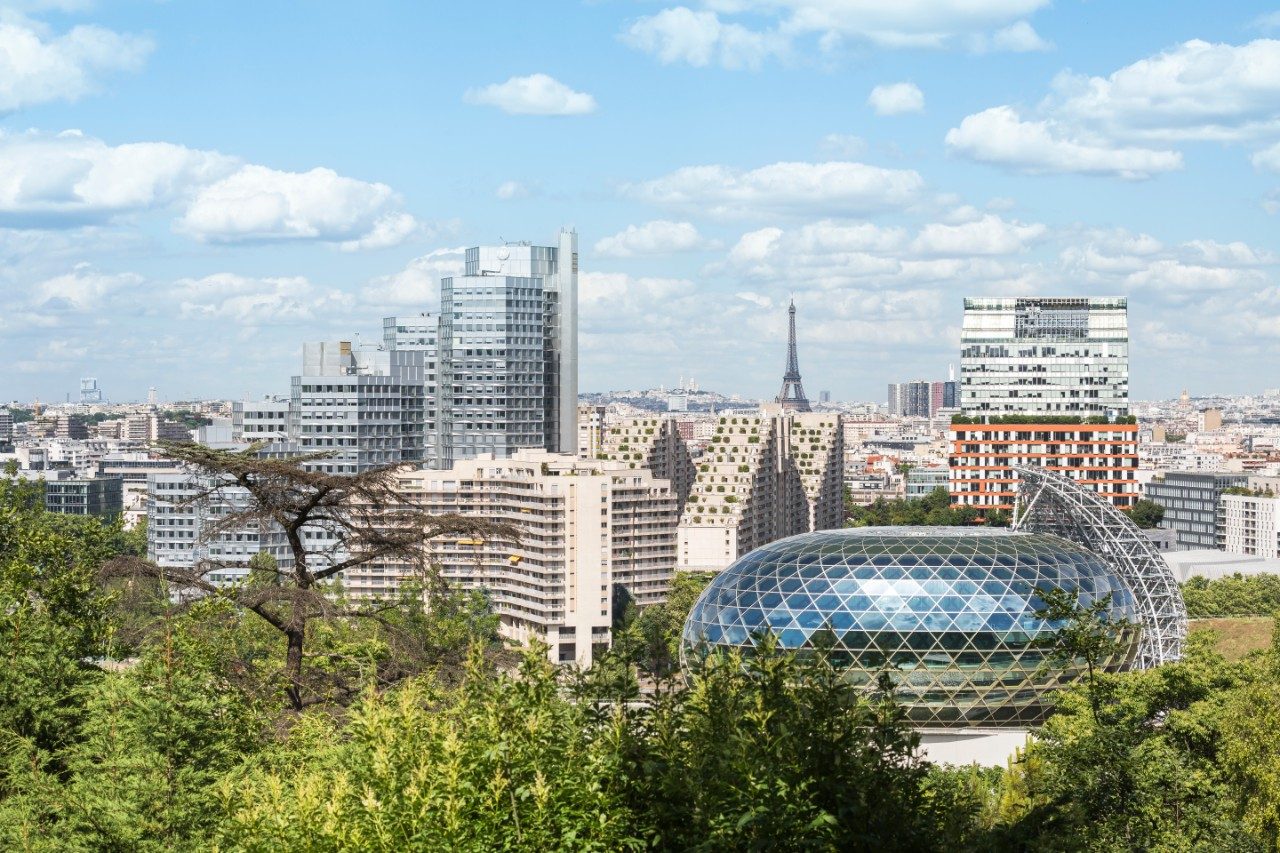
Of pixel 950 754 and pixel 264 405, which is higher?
pixel 264 405

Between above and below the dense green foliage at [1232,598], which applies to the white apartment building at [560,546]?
above

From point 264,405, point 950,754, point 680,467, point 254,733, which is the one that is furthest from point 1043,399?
point 254,733

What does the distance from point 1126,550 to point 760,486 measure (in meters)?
57.9

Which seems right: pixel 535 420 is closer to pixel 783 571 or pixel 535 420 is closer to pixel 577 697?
pixel 783 571

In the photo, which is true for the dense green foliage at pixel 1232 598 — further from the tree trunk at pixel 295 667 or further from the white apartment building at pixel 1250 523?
the tree trunk at pixel 295 667

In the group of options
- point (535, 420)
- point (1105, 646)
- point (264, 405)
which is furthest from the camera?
point (535, 420)

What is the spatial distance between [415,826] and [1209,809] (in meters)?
25.7

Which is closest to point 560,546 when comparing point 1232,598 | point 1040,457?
point 1232,598

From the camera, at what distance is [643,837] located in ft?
63.1

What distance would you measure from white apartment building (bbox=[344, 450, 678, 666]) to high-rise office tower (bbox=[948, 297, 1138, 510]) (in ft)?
209

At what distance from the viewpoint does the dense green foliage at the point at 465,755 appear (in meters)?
18.6

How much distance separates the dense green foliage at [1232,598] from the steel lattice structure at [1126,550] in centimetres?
2960

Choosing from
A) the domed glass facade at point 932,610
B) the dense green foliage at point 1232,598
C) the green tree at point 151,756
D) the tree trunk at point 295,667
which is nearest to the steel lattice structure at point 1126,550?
the domed glass facade at point 932,610

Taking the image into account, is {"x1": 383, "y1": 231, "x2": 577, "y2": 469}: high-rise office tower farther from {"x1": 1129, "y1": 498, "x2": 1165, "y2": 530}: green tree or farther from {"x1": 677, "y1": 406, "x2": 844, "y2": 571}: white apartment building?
{"x1": 1129, "y1": 498, "x2": 1165, "y2": 530}: green tree
